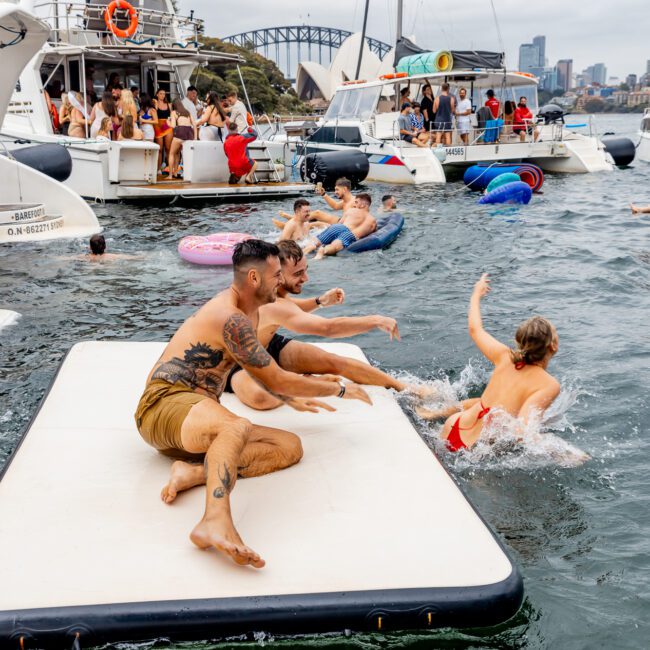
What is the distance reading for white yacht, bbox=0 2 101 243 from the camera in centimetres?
1034

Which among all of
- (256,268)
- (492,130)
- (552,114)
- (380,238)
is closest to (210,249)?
(380,238)

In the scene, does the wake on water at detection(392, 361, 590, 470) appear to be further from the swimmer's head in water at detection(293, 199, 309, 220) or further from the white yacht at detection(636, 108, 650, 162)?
the white yacht at detection(636, 108, 650, 162)

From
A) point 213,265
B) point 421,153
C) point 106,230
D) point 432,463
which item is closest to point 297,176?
point 421,153

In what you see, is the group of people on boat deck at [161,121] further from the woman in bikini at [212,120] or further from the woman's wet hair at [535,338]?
the woman's wet hair at [535,338]

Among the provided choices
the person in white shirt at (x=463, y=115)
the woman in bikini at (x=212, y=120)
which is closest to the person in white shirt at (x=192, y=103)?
the woman in bikini at (x=212, y=120)

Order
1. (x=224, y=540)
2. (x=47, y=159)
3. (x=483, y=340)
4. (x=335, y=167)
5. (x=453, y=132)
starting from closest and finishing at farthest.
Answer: (x=224, y=540) < (x=483, y=340) < (x=47, y=159) < (x=335, y=167) < (x=453, y=132)

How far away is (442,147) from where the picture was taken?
19750 millimetres

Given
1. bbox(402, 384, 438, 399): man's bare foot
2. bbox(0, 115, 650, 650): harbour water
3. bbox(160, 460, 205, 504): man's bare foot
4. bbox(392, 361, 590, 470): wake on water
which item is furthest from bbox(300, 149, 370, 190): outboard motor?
bbox(160, 460, 205, 504): man's bare foot

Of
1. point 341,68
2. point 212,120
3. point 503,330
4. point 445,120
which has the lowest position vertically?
point 503,330

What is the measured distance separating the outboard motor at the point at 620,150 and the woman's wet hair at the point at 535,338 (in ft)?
68.2

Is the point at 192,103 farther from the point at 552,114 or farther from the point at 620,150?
the point at 620,150

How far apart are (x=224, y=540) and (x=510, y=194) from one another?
14187mm

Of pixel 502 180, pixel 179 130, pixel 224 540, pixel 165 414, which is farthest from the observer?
pixel 502 180

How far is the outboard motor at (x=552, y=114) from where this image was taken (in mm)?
22422
